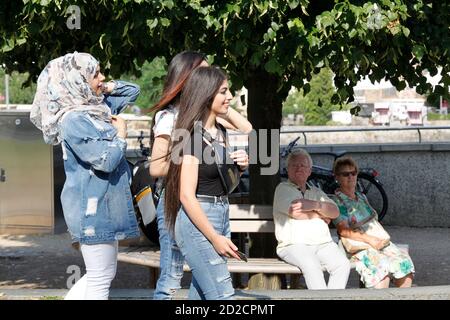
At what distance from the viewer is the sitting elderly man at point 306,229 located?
22.9 ft

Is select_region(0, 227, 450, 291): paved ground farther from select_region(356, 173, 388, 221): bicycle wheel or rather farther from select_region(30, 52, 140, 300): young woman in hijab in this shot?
select_region(30, 52, 140, 300): young woman in hijab

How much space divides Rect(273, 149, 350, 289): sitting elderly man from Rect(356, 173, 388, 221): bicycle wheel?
649 cm

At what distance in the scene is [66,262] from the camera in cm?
1084

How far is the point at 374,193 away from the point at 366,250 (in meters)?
6.62

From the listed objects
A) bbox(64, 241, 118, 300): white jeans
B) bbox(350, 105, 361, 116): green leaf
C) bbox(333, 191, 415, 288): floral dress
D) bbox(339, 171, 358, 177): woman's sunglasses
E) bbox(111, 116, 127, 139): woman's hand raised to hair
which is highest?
bbox(350, 105, 361, 116): green leaf

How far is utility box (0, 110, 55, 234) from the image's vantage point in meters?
13.2

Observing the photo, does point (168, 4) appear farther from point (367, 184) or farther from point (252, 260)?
point (367, 184)

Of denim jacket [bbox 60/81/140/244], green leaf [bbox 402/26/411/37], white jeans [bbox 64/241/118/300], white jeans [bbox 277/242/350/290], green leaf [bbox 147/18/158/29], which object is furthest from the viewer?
white jeans [bbox 277/242/350/290]

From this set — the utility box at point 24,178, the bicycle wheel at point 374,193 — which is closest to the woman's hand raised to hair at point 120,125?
the utility box at point 24,178

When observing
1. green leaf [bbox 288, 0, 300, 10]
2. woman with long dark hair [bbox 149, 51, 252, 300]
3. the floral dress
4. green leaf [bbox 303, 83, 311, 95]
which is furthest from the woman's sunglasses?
woman with long dark hair [bbox 149, 51, 252, 300]

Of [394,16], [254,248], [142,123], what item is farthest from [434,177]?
[142,123]

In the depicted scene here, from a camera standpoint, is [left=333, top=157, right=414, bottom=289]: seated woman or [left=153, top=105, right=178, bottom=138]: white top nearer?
[left=153, top=105, right=178, bottom=138]: white top
